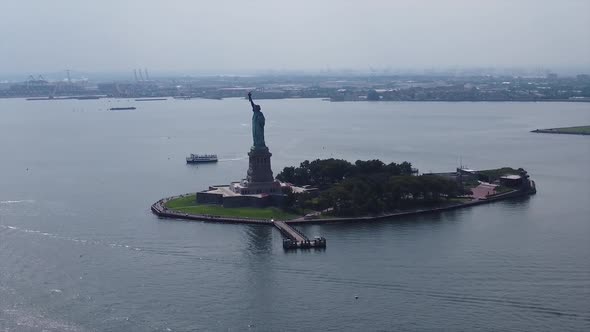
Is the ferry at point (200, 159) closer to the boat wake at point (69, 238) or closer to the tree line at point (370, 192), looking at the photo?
the tree line at point (370, 192)

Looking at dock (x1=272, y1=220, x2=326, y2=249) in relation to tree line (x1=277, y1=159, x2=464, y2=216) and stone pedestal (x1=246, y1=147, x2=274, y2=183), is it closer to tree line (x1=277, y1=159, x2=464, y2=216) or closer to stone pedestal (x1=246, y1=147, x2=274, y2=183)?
tree line (x1=277, y1=159, x2=464, y2=216)

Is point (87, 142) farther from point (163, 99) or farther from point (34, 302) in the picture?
point (163, 99)

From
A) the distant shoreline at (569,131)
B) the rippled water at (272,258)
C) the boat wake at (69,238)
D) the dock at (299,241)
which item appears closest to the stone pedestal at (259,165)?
the rippled water at (272,258)

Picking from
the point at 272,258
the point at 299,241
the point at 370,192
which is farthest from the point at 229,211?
the point at 272,258

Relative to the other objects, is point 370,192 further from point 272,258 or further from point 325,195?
point 272,258

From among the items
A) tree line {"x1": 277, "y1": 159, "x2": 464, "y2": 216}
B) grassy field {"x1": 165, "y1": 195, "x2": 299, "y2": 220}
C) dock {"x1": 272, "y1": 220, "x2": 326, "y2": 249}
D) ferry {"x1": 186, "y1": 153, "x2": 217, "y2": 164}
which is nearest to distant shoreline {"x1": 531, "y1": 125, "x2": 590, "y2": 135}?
ferry {"x1": 186, "y1": 153, "x2": 217, "y2": 164}

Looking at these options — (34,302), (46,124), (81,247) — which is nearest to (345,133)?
(46,124)
